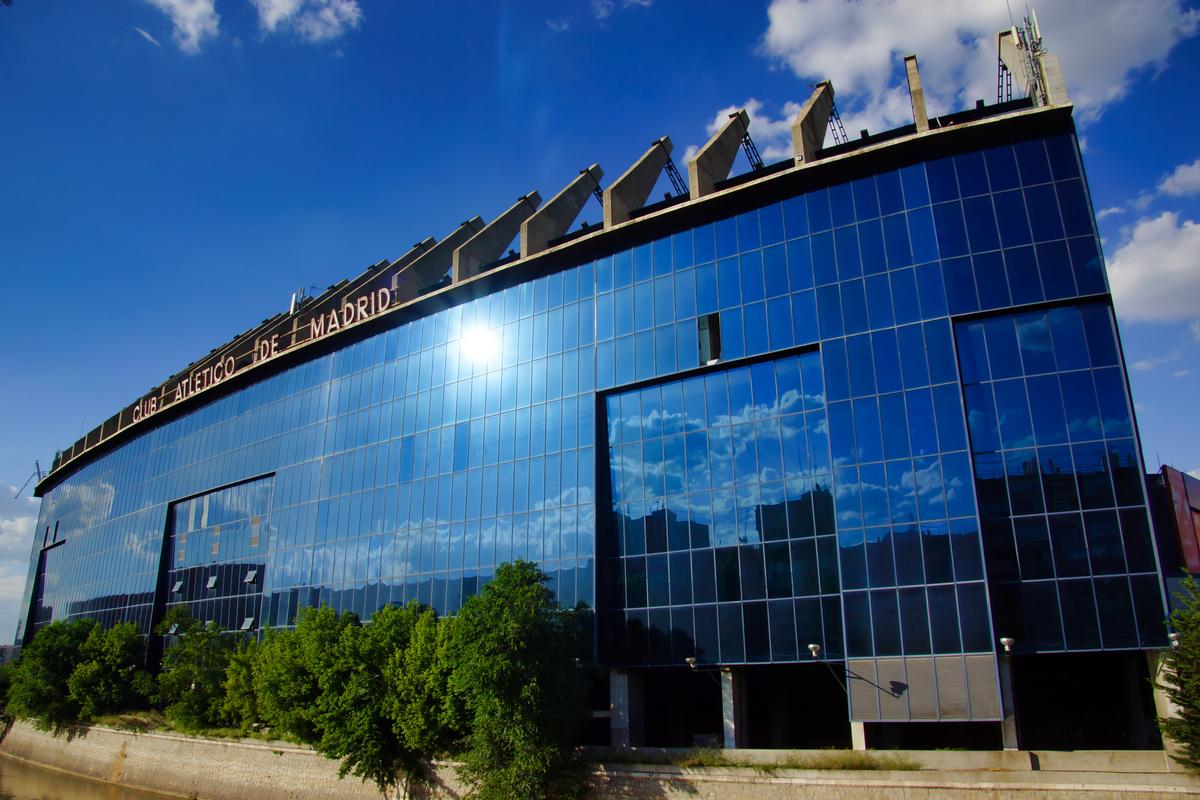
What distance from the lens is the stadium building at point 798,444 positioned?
34.1 meters

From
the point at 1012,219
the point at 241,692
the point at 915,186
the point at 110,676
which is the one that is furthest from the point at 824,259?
the point at 110,676

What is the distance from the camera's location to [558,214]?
5400cm

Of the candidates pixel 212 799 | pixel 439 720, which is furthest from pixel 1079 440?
pixel 212 799

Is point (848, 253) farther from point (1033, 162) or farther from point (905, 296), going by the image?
point (1033, 162)

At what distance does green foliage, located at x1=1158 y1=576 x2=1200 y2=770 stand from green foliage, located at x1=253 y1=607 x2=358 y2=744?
38889mm

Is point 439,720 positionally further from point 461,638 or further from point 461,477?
point 461,477

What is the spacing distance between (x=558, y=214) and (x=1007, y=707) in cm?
3680

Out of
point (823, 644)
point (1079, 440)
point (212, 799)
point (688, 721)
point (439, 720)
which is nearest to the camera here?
point (1079, 440)

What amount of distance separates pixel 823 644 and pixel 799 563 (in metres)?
3.62

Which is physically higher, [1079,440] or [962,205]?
[962,205]

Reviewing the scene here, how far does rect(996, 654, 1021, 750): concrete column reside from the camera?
32125 mm

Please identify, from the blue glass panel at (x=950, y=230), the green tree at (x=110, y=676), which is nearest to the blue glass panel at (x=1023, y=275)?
the blue glass panel at (x=950, y=230)

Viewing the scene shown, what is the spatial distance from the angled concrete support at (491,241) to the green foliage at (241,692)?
28.9 m

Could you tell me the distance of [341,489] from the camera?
58.5 m
